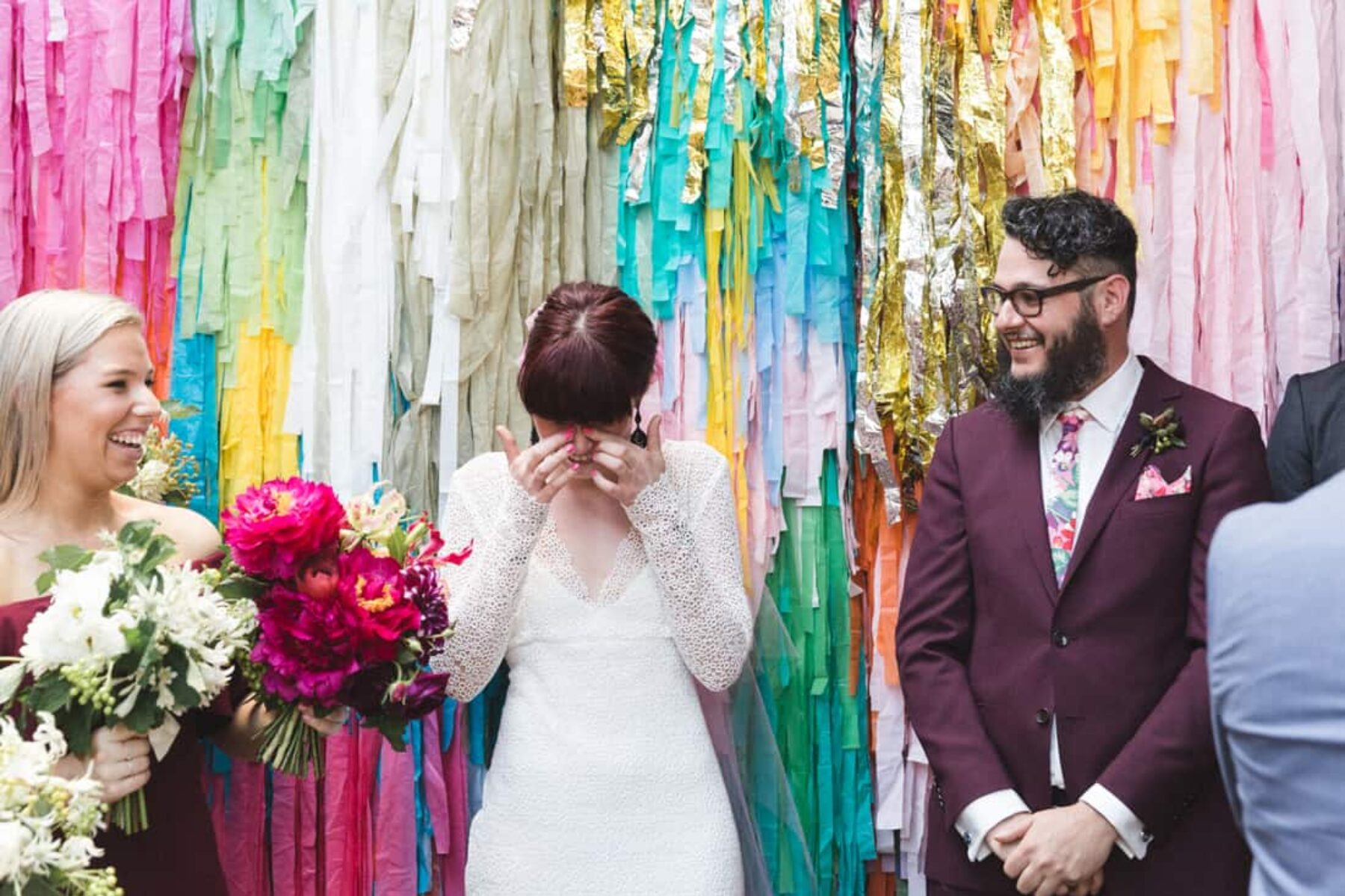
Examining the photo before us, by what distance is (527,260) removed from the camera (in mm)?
3291

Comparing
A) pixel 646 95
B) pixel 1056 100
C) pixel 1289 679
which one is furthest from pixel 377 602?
pixel 1056 100

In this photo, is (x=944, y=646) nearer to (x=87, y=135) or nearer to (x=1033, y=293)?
(x=1033, y=293)

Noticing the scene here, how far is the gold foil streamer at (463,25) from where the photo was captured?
10.6 feet

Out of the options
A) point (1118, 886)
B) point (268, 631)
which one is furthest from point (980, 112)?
point (268, 631)

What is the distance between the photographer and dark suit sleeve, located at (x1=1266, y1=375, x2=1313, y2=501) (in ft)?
8.84

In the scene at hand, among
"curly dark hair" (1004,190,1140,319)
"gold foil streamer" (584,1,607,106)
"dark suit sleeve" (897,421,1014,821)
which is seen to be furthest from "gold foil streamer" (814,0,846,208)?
"dark suit sleeve" (897,421,1014,821)

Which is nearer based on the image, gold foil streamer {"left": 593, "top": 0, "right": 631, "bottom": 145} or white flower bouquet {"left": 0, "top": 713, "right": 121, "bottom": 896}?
white flower bouquet {"left": 0, "top": 713, "right": 121, "bottom": 896}

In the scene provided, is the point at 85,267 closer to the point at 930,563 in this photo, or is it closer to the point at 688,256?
the point at 688,256

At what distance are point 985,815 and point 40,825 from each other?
1513 mm

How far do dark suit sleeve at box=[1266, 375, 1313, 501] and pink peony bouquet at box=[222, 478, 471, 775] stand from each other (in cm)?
156

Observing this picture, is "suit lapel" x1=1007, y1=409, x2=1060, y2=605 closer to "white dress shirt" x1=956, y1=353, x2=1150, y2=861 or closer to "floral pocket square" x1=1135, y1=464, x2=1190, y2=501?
"white dress shirt" x1=956, y1=353, x2=1150, y2=861

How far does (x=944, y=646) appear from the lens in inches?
104

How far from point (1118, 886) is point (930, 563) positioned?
2.08 feet

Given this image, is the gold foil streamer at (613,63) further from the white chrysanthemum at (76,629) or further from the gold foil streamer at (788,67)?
the white chrysanthemum at (76,629)
